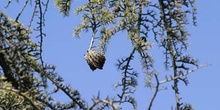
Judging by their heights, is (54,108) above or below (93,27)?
below

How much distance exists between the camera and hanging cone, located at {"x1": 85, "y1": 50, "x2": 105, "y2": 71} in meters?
1.57

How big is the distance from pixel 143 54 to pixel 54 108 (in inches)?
24.4

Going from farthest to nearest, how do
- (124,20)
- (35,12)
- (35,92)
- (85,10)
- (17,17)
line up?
1. (85,10)
2. (124,20)
3. (35,12)
4. (17,17)
5. (35,92)

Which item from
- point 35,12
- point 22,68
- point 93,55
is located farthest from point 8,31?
point 93,55

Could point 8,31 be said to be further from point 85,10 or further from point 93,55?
point 85,10

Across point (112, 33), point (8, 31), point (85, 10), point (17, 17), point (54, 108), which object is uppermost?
point (85, 10)

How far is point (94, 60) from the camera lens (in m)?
1.57

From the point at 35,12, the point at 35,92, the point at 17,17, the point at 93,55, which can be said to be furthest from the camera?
the point at 93,55

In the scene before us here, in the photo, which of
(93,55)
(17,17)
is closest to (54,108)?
(17,17)

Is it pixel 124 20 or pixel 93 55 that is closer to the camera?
pixel 93 55

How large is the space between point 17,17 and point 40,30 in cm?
11

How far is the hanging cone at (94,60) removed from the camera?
1.57m

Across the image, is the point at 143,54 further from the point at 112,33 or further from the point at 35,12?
the point at 35,12

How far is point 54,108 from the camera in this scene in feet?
3.46
